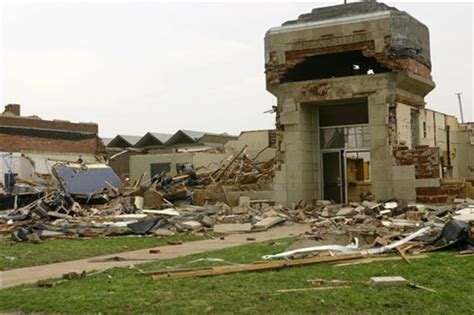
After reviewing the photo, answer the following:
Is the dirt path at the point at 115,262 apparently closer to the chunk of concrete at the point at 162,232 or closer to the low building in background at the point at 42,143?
the chunk of concrete at the point at 162,232

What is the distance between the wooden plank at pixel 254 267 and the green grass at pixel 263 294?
18cm

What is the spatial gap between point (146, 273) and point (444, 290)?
4562mm

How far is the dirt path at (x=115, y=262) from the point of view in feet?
34.6

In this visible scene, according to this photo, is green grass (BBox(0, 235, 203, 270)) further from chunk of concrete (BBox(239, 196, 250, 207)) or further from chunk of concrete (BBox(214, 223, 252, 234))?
chunk of concrete (BBox(239, 196, 250, 207))

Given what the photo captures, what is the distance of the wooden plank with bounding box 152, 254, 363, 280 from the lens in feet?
31.1

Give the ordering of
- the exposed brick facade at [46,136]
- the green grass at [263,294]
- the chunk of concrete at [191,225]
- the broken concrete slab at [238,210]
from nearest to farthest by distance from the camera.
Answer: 1. the green grass at [263,294]
2. the chunk of concrete at [191,225]
3. the broken concrete slab at [238,210]
4. the exposed brick facade at [46,136]

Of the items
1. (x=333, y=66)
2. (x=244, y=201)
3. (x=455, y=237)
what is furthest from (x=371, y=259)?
(x=333, y=66)

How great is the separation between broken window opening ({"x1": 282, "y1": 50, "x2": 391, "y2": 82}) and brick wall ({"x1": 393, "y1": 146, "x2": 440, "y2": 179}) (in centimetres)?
450

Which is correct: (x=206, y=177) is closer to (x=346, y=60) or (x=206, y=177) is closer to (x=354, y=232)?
(x=346, y=60)

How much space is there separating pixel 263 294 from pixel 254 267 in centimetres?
194

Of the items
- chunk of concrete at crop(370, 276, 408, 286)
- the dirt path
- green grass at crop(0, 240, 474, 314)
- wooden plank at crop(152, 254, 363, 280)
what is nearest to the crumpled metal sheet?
the dirt path

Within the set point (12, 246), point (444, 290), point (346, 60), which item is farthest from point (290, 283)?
point (346, 60)

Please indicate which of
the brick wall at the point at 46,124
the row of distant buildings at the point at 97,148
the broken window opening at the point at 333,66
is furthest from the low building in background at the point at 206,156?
the brick wall at the point at 46,124

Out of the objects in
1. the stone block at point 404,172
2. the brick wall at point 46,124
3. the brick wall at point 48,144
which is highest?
the brick wall at point 46,124
